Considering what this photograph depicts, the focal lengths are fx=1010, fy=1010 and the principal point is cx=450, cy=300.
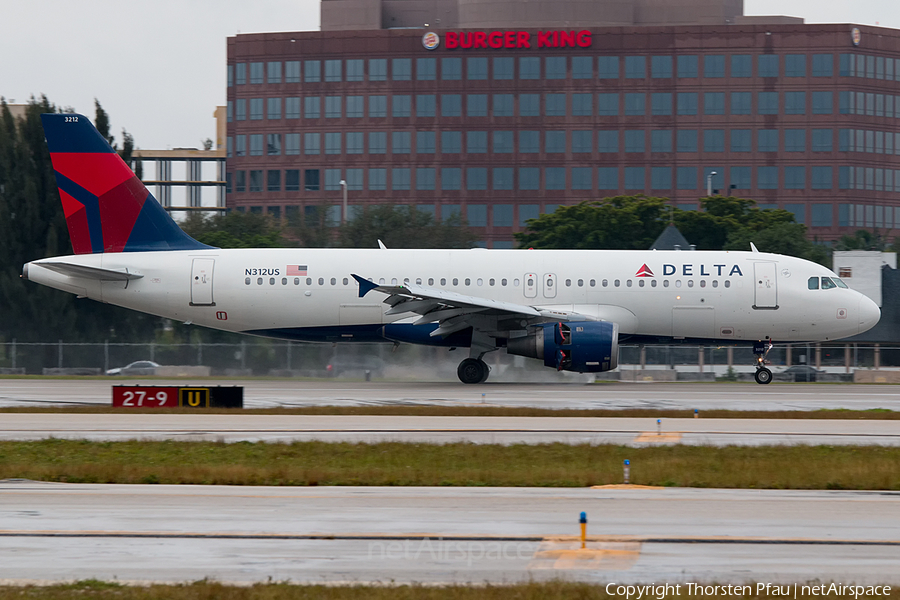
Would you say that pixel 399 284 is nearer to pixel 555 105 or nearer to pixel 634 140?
pixel 555 105

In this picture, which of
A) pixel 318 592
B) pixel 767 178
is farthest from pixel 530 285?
pixel 767 178

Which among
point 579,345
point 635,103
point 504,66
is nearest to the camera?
point 579,345

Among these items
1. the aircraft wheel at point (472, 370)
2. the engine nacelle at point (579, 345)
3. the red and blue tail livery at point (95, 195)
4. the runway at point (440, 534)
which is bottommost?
the runway at point (440, 534)

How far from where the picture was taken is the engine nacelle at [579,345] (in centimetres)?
2920

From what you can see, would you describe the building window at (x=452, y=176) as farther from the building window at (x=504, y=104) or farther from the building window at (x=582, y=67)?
the building window at (x=582, y=67)

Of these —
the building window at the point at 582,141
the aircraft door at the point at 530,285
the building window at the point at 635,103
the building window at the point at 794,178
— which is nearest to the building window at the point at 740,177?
the building window at the point at 794,178

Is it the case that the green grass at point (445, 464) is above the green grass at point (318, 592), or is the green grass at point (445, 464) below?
below

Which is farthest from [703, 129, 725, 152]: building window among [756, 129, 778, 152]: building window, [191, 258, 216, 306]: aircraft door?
[191, 258, 216, 306]: aircraft door

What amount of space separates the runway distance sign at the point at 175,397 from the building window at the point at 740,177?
3148 inches

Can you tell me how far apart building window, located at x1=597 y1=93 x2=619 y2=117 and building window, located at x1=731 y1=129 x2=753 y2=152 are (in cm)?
1126

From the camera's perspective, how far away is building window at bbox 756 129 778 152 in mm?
95750

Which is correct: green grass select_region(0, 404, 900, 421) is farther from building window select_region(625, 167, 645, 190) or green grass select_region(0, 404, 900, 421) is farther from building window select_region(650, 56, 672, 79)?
building window select_region(650, 56, 672, 79)

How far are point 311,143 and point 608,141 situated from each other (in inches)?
Result: 1156

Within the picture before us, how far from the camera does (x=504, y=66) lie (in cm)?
9656
